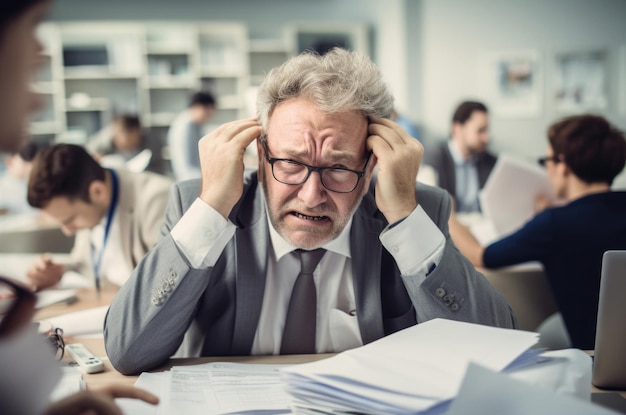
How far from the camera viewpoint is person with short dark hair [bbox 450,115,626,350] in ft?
6.49

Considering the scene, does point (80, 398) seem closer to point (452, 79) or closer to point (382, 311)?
point (382, 311)

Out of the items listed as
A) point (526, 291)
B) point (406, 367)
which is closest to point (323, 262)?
point (406, 367)

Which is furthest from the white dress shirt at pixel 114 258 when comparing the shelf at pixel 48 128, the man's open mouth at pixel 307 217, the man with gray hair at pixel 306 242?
the shelf at pixel 48 128

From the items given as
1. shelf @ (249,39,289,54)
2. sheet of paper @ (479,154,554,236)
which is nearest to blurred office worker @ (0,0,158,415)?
sheet of paper @ (479,154,554,236)

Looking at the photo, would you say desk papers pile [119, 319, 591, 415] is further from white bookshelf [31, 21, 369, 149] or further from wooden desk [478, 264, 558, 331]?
white bookshelf [31, 21, 369, 149]

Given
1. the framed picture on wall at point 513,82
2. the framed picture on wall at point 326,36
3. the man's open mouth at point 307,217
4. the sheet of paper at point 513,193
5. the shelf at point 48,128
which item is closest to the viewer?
the man's open mouth at point 307,217

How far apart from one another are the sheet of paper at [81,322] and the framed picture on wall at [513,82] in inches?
234

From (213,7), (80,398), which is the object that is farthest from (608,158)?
(213,7)

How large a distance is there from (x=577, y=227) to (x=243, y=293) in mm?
Answer: 1233

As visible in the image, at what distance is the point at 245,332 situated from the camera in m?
1.35

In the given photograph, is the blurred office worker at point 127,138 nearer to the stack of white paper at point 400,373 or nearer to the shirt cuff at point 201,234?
the shirt cuff at point 201,234

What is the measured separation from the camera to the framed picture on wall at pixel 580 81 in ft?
21.4

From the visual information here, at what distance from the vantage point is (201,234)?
1.27 meters

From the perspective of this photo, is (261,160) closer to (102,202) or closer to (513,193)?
(102,202)
